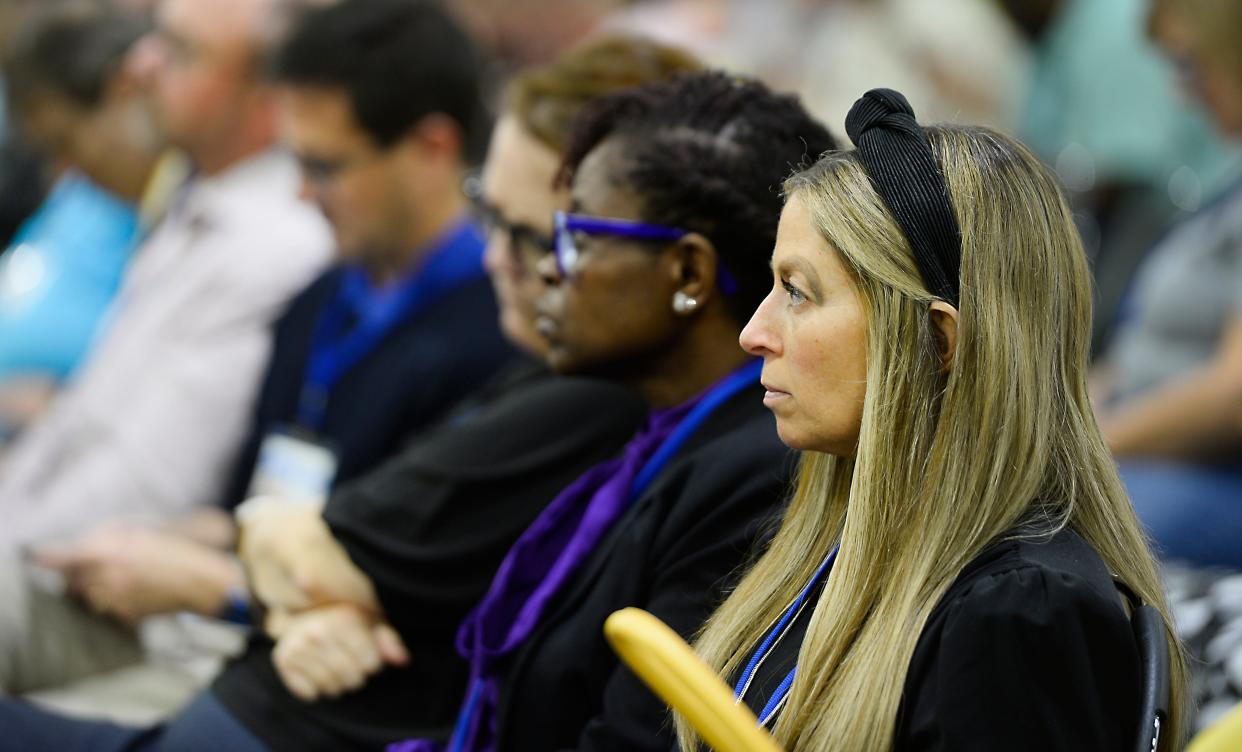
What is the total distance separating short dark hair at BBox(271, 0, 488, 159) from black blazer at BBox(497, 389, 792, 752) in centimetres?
144

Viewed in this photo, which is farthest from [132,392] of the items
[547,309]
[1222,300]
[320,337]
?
[1222,300]

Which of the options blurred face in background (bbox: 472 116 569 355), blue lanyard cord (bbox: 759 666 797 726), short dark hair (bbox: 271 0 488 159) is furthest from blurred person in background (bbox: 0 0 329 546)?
blue lanyard cord (bbox: 759 666 797 726)

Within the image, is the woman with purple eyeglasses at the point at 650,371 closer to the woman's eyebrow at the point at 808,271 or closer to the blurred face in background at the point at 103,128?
the woman's eyebrow at the point at 808,271

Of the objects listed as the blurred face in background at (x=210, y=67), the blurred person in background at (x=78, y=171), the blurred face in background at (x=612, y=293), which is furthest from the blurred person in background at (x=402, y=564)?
the blurred person in background at (x=78, y=171)

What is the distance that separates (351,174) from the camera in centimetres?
313

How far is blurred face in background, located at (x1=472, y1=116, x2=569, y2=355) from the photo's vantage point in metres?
2.36

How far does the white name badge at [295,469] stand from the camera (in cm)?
297

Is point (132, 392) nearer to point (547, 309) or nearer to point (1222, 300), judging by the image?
point (547, 309)

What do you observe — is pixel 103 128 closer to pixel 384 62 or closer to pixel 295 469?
pixel 384 62

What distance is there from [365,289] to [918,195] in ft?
6.33

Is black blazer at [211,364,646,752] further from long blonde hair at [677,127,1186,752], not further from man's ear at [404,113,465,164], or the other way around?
man's ear at [404,113,465,164]

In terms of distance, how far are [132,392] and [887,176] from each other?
2474 millimetres

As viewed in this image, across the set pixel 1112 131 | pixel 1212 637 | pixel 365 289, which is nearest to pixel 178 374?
pixel 365 289

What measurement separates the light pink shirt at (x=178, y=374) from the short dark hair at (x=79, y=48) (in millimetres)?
719
